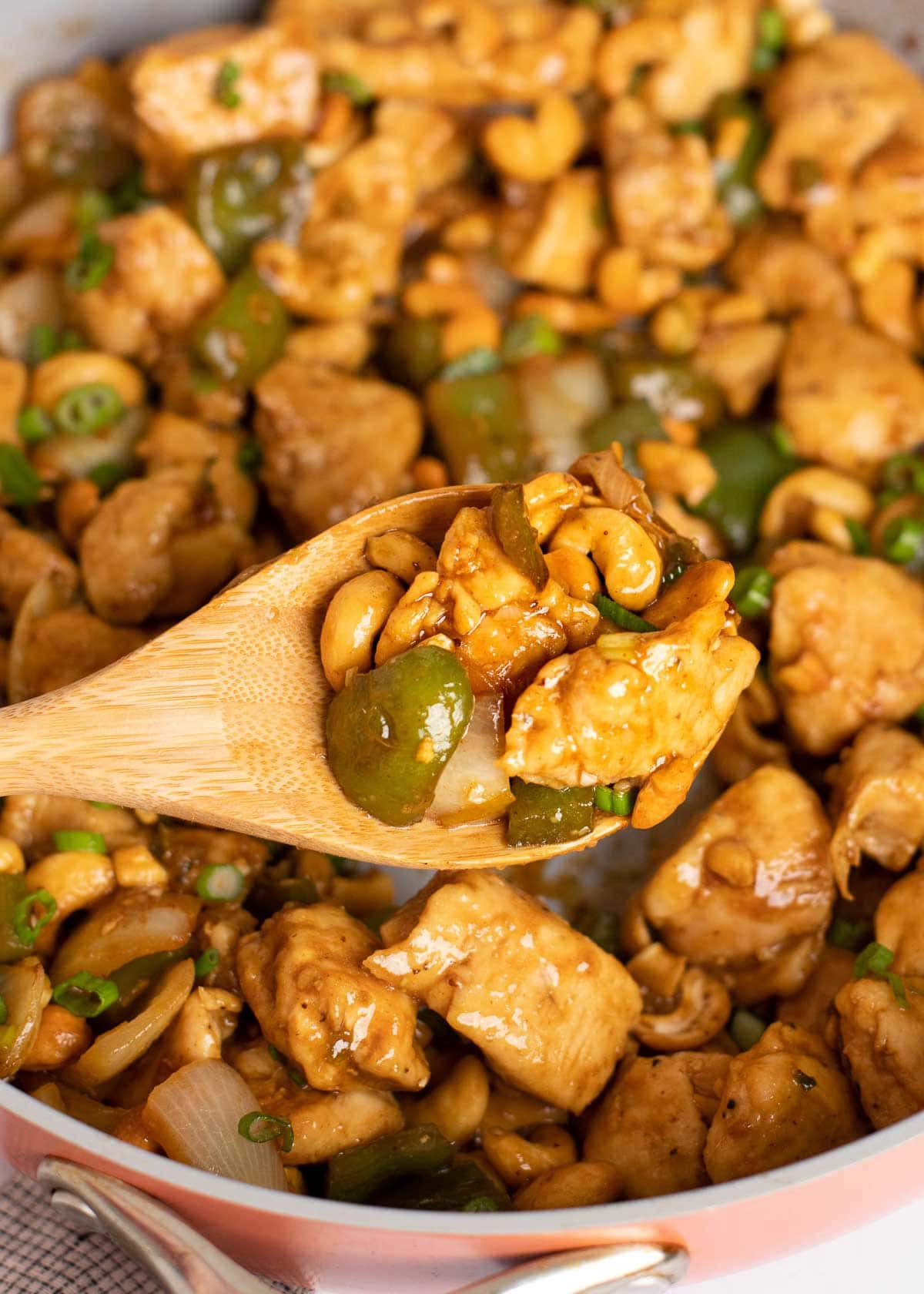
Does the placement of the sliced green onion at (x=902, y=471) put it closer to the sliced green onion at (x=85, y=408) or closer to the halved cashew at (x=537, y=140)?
the halved cashew at (x=537, y=140)

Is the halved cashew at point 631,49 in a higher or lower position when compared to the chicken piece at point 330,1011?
higher

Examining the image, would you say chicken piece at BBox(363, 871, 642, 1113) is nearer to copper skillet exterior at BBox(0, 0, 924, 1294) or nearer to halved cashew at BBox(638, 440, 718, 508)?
copper skillet exterior at BBox(0, 0, 924, 1294)

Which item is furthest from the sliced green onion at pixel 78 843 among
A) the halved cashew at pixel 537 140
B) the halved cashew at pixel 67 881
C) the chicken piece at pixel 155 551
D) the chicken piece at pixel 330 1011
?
the halved cashew at pixel 537 140

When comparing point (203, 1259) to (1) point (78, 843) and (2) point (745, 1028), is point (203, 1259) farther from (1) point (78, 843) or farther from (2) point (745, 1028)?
(2) point (745, 1028)

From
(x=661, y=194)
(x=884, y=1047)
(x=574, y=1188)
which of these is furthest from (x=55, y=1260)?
(x=661, y=194)

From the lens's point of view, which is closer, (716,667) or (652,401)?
(716,667)

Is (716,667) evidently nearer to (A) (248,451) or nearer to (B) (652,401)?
(B) (652,401)

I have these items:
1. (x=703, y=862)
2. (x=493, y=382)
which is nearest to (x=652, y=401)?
(x=493, y=382)
